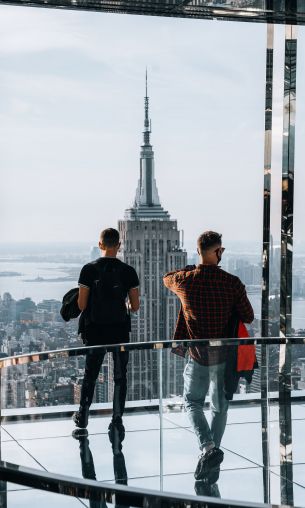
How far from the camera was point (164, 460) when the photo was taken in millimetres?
5500

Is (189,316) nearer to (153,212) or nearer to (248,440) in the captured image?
(248,440)

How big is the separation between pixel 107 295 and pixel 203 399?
1.12 m

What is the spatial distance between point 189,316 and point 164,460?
887mm

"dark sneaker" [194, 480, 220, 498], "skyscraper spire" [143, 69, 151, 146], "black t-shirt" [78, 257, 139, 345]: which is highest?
"skyscraper spire" [143, 69, 151, 146]

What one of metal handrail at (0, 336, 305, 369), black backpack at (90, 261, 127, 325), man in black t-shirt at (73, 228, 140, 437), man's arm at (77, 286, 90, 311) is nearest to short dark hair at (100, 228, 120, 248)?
man in black t-shirt at (73, 228, 140, 437)

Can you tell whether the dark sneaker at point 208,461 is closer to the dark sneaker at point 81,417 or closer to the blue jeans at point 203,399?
the blue jeans at point 203,399

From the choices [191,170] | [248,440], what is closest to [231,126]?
[191,170]

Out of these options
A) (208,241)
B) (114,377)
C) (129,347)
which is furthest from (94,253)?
(114,377)

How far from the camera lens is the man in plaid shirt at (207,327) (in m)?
5.35

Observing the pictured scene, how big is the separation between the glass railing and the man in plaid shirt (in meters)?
0.01

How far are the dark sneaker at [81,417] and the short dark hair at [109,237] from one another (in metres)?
1.45

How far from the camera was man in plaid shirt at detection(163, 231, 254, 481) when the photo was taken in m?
5.35

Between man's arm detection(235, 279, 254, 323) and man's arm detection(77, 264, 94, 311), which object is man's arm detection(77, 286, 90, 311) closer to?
man's arm detection(77, 264, 94, 311)

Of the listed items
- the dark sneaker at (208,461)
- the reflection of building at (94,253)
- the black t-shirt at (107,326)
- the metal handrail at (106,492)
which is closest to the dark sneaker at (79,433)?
the dark sneaker at (208,461)
